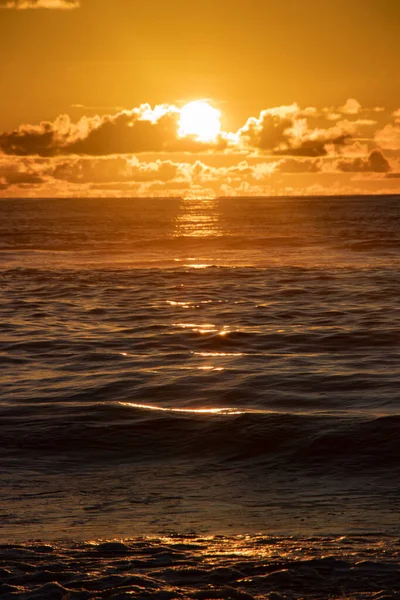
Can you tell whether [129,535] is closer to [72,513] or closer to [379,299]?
[72,513]

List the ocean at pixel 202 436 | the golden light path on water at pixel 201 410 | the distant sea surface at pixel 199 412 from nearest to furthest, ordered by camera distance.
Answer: the ocean at pixel 202 436, the distant sea surface at pixel 199 412, the golden light path on water at pixel 201 410

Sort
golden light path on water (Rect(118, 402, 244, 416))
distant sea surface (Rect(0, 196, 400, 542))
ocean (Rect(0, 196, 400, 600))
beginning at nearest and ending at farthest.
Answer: ocean (Rect(0, 196, 400, 600)), distant sea surface (Rect(0, 196, 400, 542)), golden light path on water (Rect(118, 402, 244, 416))

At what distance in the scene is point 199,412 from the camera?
13.1 m

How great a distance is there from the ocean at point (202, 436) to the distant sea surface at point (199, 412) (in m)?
0.04

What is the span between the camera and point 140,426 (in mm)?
12281

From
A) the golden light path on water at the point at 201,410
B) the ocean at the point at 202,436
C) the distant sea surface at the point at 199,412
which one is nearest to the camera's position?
the ocean at the point at 202,436

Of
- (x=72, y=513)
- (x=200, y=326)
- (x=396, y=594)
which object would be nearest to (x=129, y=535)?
(x=72, y=513)

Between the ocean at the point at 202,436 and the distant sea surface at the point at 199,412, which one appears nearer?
the ocean at the point at 202,436

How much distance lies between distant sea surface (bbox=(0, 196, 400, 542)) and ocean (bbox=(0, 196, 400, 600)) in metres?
0.04

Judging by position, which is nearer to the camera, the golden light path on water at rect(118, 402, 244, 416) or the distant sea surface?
the distant sea surface

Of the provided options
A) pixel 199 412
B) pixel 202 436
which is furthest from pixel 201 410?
pixel 202 436

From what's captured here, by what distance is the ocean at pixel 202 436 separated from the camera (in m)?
7.31

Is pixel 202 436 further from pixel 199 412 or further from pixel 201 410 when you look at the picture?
pixel 201 410

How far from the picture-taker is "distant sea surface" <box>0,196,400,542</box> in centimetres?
854
